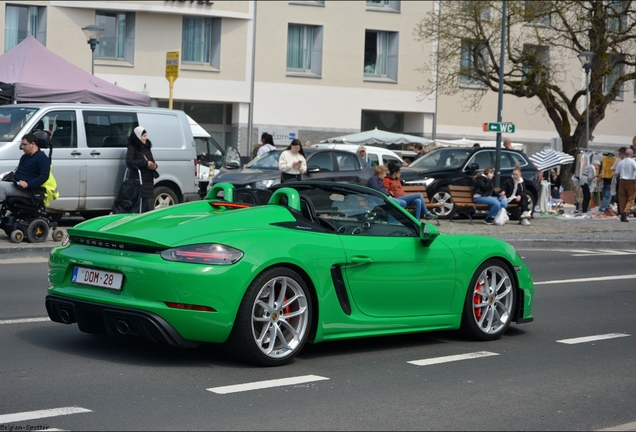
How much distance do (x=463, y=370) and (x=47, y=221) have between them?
9356mm

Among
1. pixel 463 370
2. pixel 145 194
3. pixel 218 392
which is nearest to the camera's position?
pixel 218 392

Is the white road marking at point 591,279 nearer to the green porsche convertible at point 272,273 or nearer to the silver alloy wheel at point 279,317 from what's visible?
the green porsche convertible at point 272,273

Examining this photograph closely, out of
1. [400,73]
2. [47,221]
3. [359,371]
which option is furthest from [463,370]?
[400,73]

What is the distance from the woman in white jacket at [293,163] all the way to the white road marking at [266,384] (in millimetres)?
12811

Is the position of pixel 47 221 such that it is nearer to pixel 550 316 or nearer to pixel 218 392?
pixel 550 316

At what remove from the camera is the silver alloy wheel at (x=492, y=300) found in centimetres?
848

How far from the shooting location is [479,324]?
8484 millimetres

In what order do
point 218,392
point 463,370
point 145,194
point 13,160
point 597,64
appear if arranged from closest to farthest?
point 218,392 < point 463,370 < point 13,160 < point 145,194 < point 597,64

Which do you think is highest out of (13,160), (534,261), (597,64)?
(597,64)

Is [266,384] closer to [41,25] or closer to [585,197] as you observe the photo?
[585,197]

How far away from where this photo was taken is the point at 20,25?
39.8 metres

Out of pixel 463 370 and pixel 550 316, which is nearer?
pixel 463 370

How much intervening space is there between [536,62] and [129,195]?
2351cm

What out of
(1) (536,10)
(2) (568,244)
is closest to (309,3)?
(1) (536,10)
